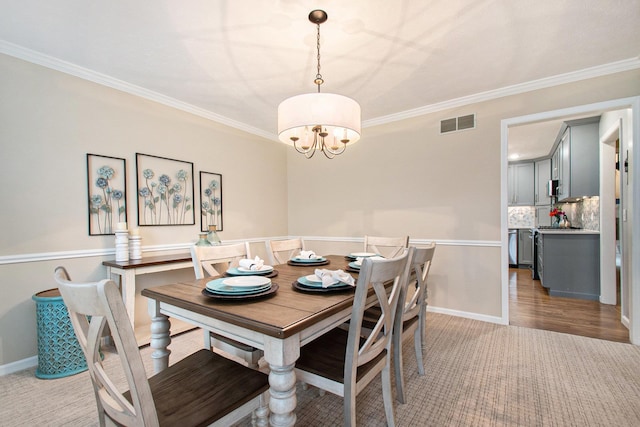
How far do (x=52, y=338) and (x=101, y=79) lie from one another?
7.15 ft

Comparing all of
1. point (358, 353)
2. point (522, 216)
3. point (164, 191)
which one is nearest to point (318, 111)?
point (358, 353)

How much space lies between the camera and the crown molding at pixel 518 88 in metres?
2.54

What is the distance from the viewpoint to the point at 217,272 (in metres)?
2.12

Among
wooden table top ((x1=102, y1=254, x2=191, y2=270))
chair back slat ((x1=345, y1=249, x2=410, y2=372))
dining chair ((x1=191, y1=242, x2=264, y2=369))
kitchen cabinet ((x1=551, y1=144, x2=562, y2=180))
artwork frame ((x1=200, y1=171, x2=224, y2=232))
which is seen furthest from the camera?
kitchen cabinet ((x1=551, y1=144, x2=562, y2=180))

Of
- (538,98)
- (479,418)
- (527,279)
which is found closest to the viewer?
(479,418)

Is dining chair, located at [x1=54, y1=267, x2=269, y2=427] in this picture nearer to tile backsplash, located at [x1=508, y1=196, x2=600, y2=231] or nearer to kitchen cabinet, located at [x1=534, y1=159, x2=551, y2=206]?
tile backsplash, located at [x1=508, y1=196, x2=600, y2=231]

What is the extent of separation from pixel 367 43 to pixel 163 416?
250cm

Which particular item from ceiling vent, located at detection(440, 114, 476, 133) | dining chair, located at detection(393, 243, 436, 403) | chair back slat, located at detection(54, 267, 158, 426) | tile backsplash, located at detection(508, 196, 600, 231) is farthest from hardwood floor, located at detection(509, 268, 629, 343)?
chair back slat, located at detection(54, 267, 158, 426)

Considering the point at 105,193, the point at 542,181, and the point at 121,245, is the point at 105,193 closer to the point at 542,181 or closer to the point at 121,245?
the point at 121,245

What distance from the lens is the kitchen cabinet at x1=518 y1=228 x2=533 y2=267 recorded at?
6.07 m

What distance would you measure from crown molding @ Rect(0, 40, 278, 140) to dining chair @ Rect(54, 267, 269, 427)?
226cm

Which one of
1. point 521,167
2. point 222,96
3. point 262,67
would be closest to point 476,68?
point 262,67

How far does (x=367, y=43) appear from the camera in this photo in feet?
7.18

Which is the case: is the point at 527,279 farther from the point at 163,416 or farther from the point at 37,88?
the point at 37,88
